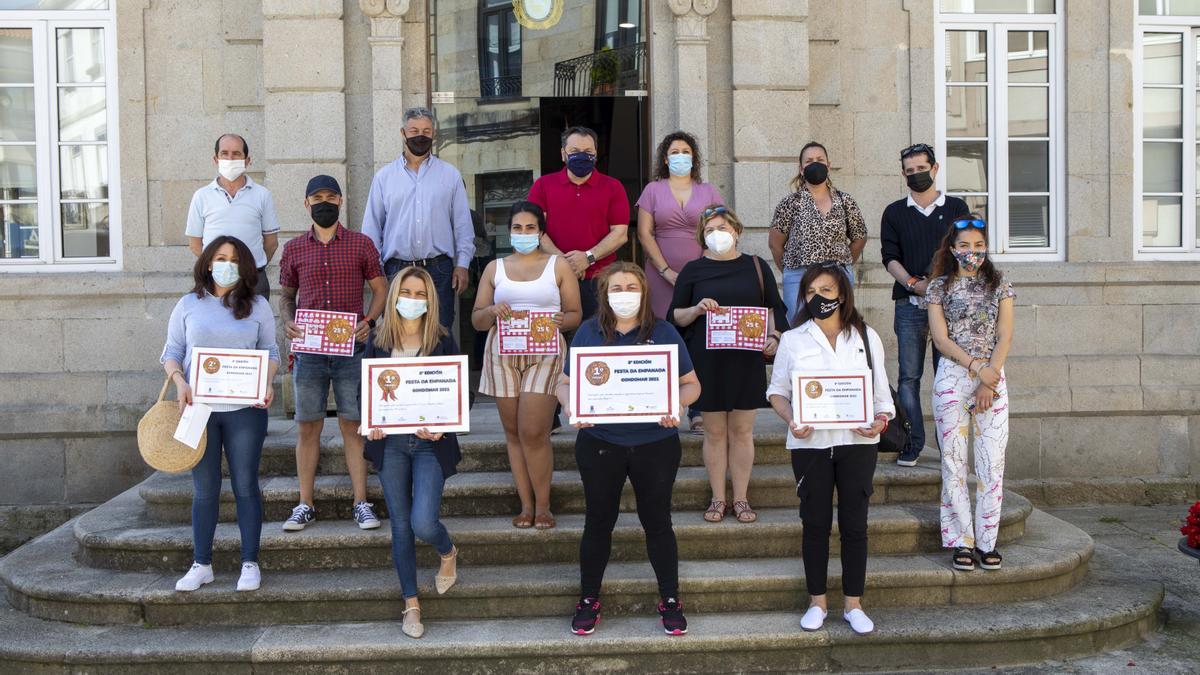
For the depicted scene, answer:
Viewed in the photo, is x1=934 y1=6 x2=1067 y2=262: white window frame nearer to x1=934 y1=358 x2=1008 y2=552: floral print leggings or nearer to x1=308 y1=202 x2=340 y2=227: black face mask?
x1=934 y1=358 x2=1008 y2=552: floral print leggings

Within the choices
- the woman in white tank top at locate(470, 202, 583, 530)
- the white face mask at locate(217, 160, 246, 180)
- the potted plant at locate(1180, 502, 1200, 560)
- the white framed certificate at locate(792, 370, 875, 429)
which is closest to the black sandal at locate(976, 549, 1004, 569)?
the potted plant at locate(1180, 502, 1200, 560)

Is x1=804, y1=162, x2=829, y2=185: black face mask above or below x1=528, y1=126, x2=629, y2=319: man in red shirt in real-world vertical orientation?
above

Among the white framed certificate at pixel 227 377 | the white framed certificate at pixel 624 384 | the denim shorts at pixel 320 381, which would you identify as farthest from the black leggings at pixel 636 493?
the white framed certificate at pixel 227 377

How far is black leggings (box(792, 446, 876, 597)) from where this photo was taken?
530 centimetres

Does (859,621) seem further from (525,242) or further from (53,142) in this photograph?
(53,142)

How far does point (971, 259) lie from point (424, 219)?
10.4 feet

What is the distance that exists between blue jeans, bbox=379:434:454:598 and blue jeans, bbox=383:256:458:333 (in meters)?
1.63

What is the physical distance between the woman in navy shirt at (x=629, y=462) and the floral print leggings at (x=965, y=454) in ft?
4.93

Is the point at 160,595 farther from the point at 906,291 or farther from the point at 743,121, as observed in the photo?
the point at 743,121

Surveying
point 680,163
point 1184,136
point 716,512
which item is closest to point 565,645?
point 716,512

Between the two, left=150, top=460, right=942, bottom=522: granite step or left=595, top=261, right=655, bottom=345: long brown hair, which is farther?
left=150, top=460, right=942, bottom=522: granite step

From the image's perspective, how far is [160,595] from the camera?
5570 mm

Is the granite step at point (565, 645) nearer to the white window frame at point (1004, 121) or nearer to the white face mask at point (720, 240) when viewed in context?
the white face mask at point (720, 240)

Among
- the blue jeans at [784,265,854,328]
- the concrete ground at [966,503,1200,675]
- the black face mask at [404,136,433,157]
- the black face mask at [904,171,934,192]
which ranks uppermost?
the black face mask at [404,136,433,157]
